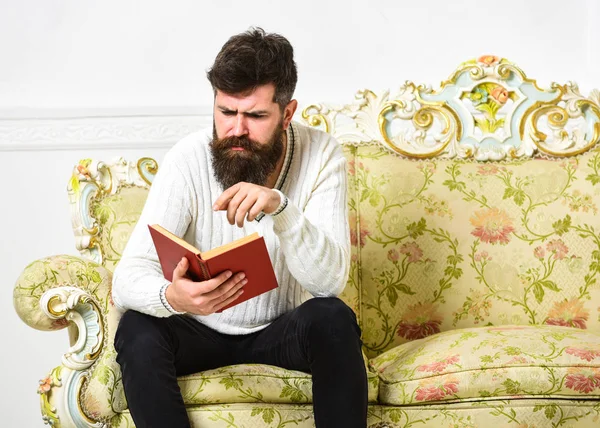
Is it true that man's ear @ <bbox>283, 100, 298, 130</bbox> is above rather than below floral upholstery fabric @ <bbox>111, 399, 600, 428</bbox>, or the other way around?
above

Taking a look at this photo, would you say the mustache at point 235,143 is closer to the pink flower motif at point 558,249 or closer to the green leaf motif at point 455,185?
the green leaf motif at point 455,185

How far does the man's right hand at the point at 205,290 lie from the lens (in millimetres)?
1649

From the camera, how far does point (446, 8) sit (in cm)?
303

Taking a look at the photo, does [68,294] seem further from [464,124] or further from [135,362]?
[464,124]

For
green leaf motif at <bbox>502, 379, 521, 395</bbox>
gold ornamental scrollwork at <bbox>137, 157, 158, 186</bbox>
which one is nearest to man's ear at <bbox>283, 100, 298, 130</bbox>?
gold ornamental scrollwork at <bbox>137, 157, 158, 186</bbox>

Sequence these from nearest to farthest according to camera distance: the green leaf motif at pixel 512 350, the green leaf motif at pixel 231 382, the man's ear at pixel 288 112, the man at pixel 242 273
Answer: the man at pixel 242 273 → the green leaf motif at pixel 231 382 → the green leaf motif at pixel 512 350 → the man's ear at pixel 288 112

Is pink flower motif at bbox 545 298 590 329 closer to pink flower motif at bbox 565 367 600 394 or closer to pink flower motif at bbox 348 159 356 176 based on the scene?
pink flower motif at bbox 565 367 600 394

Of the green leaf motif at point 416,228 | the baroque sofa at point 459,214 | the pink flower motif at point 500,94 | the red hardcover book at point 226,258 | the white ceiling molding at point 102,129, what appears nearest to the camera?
the red hardcover book at point 226,258

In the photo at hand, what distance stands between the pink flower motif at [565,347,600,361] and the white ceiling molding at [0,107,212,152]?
1581mm

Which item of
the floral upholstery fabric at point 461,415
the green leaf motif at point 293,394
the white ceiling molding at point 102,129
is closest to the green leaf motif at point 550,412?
the floral upholstery fabric at point 461,415

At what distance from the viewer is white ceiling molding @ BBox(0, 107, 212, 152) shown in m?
3.01

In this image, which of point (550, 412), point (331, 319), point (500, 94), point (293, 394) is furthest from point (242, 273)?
point (500, 94)

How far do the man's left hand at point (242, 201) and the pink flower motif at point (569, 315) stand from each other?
41.1 inches

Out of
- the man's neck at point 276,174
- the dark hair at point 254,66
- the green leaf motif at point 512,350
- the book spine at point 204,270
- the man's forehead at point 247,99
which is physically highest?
the dark hair at point 254,66
